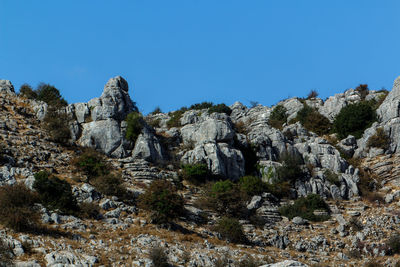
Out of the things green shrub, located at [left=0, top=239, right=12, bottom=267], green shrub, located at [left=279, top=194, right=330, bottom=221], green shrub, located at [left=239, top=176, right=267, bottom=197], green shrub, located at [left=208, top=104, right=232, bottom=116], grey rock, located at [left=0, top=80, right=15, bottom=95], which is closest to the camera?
green shrub, located at [left=0, top=239, right=12, bottom=267]

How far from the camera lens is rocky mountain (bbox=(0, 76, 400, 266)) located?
1211 inches

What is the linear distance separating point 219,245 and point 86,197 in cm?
1146

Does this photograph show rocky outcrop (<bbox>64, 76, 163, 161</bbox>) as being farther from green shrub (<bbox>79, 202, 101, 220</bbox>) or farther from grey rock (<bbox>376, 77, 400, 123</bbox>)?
grey rock (<bbox>376, 77, 400, 123</bbox>)

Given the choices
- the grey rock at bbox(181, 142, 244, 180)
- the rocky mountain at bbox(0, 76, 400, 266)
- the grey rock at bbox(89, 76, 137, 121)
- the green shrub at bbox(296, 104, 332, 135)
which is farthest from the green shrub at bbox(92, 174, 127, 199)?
the green shrub at bbox(296, 104, 332, 135)

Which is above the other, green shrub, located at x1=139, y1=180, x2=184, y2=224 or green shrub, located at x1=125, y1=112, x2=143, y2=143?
green shrub, located at x1=125, y1=112, x2=143, y2=143

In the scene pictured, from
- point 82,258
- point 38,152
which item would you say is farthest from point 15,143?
point 82,258

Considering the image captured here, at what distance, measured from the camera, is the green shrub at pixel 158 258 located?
90.8 ft

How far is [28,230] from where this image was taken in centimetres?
2958

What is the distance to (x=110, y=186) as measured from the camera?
38250mm

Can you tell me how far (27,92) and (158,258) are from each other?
117ft

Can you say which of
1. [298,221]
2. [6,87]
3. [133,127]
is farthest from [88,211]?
[6,87]

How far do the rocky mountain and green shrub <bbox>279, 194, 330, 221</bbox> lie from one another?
0.16 m

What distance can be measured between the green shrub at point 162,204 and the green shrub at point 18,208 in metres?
8.36

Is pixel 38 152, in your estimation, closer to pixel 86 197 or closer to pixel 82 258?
pixel 86 197
